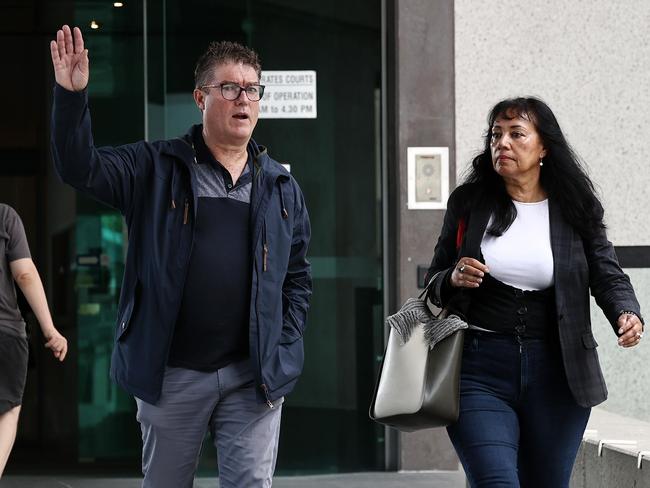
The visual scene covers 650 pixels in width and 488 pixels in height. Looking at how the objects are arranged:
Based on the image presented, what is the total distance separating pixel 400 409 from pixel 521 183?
893mm

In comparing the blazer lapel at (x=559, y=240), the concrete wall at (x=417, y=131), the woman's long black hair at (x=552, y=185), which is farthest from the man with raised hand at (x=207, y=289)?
the concrete wall at (x=417, y=131)

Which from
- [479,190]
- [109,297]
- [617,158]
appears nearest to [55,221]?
[109,297]

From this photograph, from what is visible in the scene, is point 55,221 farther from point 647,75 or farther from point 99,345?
point 647,75

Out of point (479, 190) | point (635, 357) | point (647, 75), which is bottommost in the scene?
point (635, 357)

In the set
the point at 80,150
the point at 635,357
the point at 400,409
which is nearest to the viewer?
the point at 80,150

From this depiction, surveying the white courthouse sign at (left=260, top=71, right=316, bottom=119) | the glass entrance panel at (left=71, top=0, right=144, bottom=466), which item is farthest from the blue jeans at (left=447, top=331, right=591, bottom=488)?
the glass entrance panel at (left=71, top=0, right=144, bottom=466)

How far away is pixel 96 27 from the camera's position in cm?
787

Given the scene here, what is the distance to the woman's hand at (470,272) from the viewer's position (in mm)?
4078

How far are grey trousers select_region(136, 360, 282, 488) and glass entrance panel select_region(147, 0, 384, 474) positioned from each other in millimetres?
3790

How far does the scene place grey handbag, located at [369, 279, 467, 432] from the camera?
4.13 meters

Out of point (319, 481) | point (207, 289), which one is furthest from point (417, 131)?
point (207, 289)

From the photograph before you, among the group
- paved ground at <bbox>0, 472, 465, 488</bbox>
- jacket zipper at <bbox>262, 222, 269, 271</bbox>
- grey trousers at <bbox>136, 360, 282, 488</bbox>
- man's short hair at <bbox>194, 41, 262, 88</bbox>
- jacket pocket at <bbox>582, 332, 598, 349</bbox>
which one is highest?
man's short hair at <bbox>194, 41, 262, 88</bbox>

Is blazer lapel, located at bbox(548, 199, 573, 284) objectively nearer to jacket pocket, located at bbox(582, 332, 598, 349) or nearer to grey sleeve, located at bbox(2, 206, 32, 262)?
jacket pocket, located at bbox(582, 332, 598, 349)

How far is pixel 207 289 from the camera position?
3.92 metres
